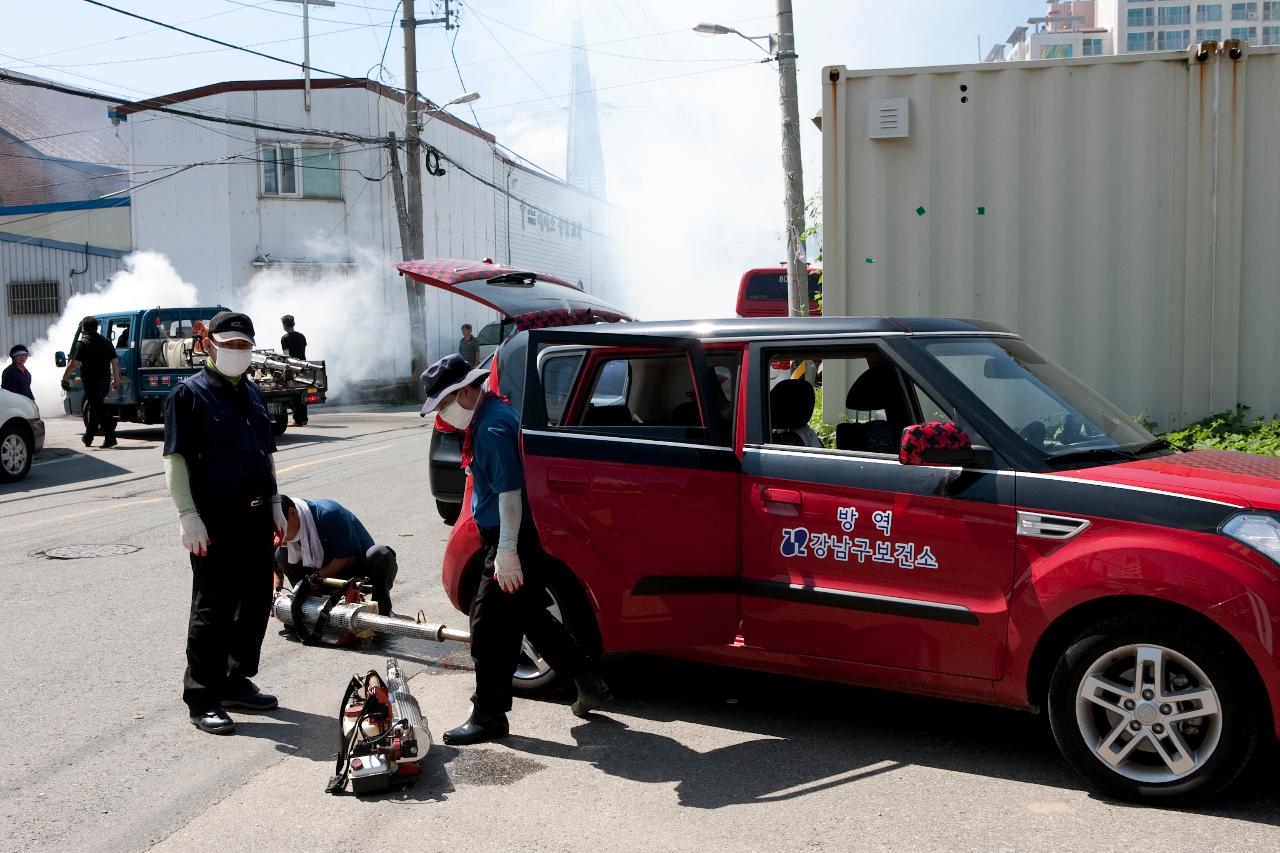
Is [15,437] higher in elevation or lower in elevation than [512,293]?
lower

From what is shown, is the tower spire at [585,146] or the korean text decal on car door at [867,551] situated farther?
the tower spire at [585,146]

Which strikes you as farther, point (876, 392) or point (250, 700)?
point (876, 392)

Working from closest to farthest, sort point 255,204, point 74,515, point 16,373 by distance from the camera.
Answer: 1. point 74,515
2. point 16,373
3. point 255,204

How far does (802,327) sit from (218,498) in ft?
8.48

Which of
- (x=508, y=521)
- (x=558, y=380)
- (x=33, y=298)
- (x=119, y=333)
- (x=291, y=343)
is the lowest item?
(x=508, y=521)

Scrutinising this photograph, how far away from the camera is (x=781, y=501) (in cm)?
486

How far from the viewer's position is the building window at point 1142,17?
145 metres

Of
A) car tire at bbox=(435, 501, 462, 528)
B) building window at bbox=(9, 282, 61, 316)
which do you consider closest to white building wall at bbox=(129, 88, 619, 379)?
building window at bbox=(9, 282, 61, 316)

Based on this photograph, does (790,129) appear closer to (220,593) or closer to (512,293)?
(512,293)

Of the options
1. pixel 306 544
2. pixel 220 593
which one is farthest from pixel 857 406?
pixel 306 544

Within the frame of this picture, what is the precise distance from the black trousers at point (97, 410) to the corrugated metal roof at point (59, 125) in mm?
32010

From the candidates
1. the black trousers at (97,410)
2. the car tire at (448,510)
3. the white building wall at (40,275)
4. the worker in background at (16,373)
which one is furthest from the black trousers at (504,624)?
the white building wall at (40,275)

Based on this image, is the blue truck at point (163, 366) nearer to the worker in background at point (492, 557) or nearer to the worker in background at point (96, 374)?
the worker in background at point (96, 374)

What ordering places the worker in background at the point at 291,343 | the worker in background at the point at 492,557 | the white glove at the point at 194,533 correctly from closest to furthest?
the worker in background at the point at 492,557
the white glove at the point at 194,533
the worker in background at the point at 291,343
